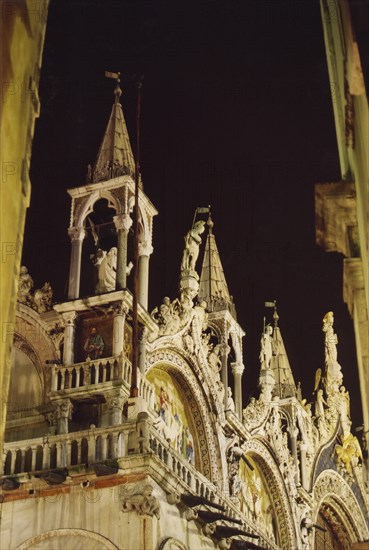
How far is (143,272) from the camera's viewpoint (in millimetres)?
18438

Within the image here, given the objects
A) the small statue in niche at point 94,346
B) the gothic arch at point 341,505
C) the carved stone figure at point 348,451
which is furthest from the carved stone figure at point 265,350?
the small statue in niche at point 94,346

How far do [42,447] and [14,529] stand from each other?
1310mm

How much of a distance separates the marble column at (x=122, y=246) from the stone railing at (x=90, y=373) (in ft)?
4.49

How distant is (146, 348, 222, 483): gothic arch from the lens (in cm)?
1989

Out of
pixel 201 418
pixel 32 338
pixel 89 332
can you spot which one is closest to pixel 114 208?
pixel 89 332

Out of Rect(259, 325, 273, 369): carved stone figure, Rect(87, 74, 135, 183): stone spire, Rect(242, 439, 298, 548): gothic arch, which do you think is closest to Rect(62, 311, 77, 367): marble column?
Rect(87, 74, 135, 183): stone spire

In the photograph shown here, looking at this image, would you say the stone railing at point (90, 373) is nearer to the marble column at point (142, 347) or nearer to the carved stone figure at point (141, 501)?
the marble column at point (142, 347)

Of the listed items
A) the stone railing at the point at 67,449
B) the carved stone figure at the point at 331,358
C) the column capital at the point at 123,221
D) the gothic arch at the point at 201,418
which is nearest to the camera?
the stone railing at the point at 67,449

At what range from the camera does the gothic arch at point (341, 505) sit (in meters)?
29.2

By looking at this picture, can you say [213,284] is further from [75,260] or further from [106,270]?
[75,260]

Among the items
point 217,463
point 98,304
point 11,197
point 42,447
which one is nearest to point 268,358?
point 217,463

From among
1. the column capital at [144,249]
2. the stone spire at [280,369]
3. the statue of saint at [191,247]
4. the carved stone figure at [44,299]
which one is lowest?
the carved stone figure at [44,299]

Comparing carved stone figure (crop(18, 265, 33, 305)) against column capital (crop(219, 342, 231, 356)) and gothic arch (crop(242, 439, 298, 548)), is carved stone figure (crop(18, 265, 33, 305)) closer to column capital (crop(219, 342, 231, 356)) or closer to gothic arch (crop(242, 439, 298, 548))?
column capital (crop(219, 342, 231, 356))

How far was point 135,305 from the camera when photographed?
16.6m
